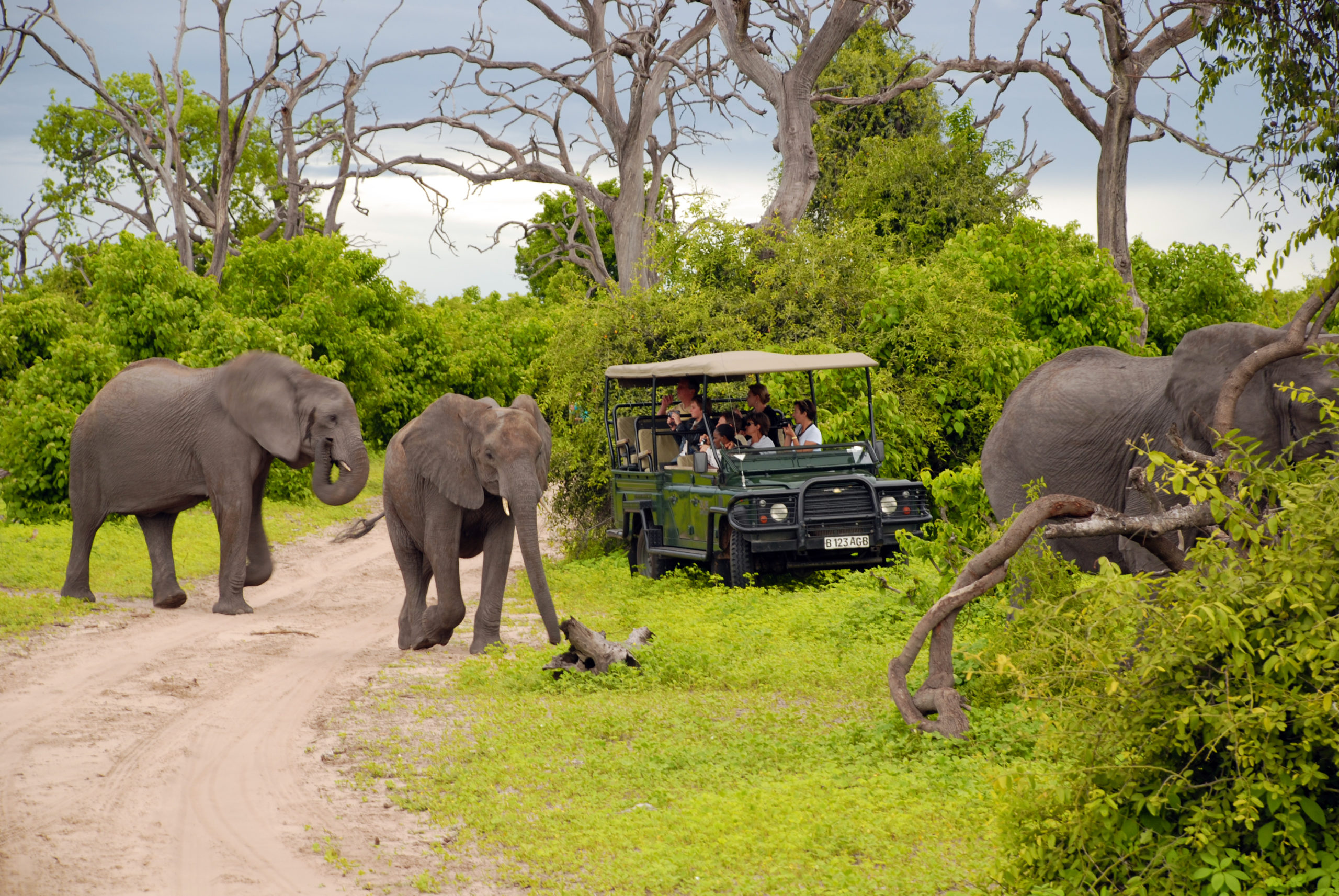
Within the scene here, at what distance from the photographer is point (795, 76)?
2048 centimetres

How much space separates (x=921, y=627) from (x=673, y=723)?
205 centimetres

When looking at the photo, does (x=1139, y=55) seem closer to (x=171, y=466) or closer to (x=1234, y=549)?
(x=171, y=466)

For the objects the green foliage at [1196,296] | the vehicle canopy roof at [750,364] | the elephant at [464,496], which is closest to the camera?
the elephant at [464,496]

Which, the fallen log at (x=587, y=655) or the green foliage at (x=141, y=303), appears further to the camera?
the green foliage at (x=141, y=303)

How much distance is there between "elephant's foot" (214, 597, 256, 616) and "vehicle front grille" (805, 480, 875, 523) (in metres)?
5.59

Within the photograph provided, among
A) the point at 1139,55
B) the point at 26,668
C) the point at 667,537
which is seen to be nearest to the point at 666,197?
the point at 1139,55

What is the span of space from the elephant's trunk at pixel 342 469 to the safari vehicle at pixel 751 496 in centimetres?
293

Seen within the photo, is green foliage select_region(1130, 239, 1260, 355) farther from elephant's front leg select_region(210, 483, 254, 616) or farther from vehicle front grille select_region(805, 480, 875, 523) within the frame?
elephant's front leg select_region(210, 483, 254, 616)

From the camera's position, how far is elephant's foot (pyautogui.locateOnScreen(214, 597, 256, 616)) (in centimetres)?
1240

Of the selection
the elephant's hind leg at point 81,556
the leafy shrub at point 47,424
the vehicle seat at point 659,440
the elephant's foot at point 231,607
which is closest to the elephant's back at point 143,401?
the elephant's hind leg at point 81,556

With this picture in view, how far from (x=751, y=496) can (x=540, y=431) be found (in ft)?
7.69

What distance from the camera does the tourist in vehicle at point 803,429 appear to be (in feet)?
43.4

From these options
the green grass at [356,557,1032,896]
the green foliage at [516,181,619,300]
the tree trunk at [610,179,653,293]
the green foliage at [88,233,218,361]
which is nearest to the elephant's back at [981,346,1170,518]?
the green grass at [356,557,1032,896]

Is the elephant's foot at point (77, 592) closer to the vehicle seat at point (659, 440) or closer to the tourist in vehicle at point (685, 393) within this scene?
the vehicle seat at point (659, 440)
